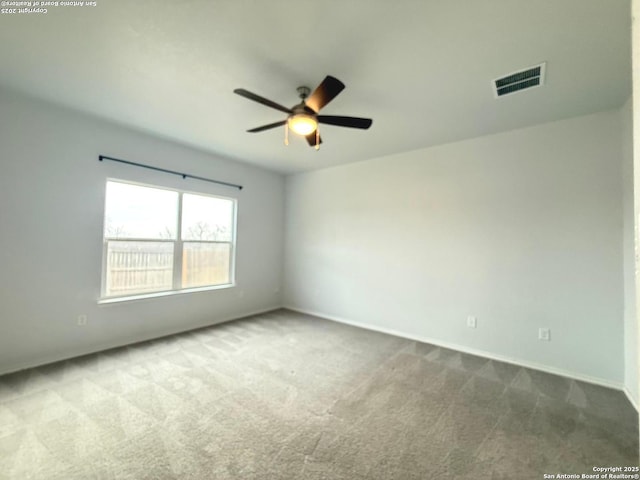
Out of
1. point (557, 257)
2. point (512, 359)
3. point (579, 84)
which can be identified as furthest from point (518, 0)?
point (512, 359)

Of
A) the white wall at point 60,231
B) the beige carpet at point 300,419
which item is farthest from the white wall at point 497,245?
the white wall at point 60,231

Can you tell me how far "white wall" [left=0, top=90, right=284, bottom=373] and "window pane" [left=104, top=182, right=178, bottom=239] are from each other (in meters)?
0.15

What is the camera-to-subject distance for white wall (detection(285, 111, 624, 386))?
2670 mm

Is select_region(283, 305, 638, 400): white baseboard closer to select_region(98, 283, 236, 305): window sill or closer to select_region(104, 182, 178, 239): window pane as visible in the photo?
select_region(98, 283, 236, 305): window sill

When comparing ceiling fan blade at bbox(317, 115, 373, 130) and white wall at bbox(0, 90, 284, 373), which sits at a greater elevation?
ceiling fan blade at bbox(317, 115, 373, 130)

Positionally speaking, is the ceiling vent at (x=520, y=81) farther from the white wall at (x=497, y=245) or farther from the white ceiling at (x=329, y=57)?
the white wall at (x=497, y=245)

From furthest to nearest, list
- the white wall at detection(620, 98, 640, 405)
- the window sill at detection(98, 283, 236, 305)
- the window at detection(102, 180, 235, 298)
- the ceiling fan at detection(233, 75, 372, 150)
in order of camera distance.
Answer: the window at detection(102, 180, 235, 298) < the window sill at detection(98, 283, 236, 305) < the white wall at detection(620, 98, 640, 405) < the ceiling fan at detection(233, 75, 372, 150)

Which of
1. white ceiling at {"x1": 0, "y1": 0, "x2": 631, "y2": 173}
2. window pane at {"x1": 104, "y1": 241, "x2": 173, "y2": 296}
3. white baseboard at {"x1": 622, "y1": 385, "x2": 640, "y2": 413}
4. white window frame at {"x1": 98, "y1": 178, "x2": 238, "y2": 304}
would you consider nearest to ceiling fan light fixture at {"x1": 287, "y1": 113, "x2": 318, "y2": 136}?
white ceiling at {"x1": 0, "y1": 0, "x2": 631, "y2": 173}

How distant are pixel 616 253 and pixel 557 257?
1.45 ft

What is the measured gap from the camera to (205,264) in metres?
4.34

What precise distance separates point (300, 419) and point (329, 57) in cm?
278

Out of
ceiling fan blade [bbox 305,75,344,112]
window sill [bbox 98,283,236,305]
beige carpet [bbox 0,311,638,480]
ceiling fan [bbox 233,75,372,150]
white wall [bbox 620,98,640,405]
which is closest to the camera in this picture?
beige carpet [bbox 0,311,638,480]

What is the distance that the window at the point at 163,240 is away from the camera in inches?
131

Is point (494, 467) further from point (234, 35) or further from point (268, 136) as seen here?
point (268, 136)
